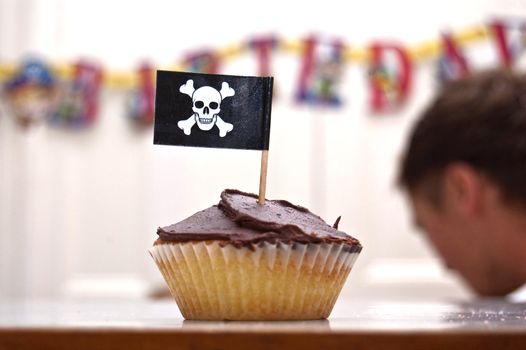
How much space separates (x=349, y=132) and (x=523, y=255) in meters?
0.76

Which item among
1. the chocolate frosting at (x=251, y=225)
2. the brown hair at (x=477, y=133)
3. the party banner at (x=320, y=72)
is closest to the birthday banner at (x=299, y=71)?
the party banner at (x=320, y=72)

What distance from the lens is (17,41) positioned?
8.40ft

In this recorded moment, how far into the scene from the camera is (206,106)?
708 millimetres

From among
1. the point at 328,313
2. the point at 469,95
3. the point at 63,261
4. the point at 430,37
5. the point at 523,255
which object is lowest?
the point at 63,261

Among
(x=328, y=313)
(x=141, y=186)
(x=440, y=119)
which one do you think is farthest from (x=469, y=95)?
(x=328, y=313)

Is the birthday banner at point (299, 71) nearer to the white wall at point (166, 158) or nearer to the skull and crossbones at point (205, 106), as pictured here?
the white wall at point (166, 158)

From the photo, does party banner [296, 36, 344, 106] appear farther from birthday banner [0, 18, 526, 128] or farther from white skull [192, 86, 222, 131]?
white skull [192, 86, 222, 131]

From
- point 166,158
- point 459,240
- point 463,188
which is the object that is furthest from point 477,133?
point 166,158

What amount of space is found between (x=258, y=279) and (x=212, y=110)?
0.47ft

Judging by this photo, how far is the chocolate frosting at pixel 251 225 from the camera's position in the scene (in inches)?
28.2

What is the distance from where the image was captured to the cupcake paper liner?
28.5 inches

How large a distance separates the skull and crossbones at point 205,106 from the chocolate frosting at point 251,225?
0.24 ft

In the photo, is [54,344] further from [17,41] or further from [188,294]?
[17,41]

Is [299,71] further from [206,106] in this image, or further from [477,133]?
[206,106]
